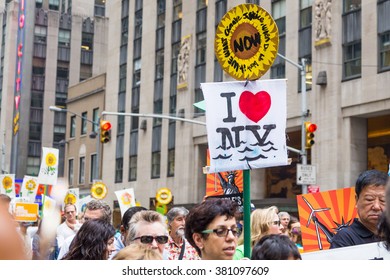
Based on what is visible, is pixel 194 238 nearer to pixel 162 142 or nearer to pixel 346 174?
pixel 346 174

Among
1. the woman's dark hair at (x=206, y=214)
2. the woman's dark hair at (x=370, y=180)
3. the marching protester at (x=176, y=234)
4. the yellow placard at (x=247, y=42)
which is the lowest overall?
the marching protester at (x=176, y=234)

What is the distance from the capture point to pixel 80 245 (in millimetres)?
5355

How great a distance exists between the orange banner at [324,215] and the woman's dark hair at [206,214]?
2.71 metres

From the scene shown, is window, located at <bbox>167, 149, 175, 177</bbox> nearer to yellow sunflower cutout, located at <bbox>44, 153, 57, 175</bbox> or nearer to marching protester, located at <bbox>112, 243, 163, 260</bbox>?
yellow sunflower cutout, located at <bbox>44, 153, 57, 175</bbox>

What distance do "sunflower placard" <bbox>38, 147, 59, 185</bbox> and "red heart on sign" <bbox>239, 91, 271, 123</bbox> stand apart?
16.6 meters

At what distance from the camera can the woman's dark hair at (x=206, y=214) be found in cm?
502

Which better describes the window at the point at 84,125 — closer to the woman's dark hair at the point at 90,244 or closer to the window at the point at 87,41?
the window at the point at 87,41

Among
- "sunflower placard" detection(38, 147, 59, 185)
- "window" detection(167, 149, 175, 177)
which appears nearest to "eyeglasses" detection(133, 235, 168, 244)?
"sunflower placard" detection(38, 147, 59, 185)

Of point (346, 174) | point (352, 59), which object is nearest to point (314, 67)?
point (352, 59)

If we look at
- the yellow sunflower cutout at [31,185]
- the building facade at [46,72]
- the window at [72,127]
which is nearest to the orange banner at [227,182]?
the yellow sunflower cutout at [31,185]

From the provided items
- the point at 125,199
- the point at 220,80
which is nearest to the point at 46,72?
the point at 220,80

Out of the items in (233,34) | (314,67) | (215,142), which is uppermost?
(314,67)

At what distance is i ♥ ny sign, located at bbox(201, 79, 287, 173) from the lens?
21.3ft
